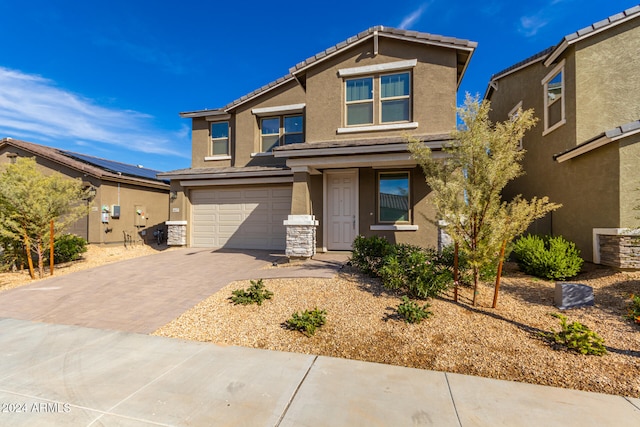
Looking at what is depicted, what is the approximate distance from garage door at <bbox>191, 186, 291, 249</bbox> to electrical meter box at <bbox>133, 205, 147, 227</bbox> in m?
4.10

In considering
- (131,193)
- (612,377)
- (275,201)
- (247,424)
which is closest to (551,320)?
(612,377)

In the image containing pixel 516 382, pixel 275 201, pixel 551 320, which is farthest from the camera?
pixel 275 201

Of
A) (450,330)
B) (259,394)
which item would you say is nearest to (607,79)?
(450,330)

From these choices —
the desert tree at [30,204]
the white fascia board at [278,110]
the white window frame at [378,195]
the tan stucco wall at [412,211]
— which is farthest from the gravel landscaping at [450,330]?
the white fascia board at [278,110]

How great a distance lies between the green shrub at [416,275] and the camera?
17.7 ft

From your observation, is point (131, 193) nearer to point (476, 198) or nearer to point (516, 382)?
point (476, 198)

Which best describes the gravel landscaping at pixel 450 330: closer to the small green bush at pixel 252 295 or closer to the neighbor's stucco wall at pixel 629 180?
the small green bush at pixel 252 295

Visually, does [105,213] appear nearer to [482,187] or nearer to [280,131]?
[280,131]

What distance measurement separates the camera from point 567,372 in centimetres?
341

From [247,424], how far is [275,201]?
→ 949 cm

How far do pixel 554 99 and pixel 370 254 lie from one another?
8.70 m

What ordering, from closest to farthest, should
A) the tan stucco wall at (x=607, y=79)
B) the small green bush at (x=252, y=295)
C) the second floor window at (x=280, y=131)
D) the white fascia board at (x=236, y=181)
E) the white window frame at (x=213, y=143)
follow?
the small green bush at (x=252, y=295), the tan stucco wall at (x=607, y=79), the white fascia board at (x=236, y=181), the second floor window at (x=280, y=131), the white window frame at (x=213, y=143)

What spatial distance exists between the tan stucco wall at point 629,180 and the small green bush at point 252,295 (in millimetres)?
7972

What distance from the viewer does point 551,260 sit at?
22.8 feet
